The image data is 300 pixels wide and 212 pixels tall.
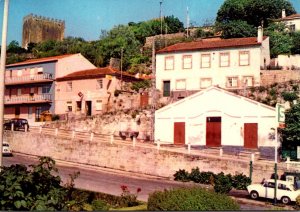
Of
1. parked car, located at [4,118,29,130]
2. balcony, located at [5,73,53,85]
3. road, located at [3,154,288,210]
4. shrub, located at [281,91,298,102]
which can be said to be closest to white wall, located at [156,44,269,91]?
shrub, located at [281,91,298,102]

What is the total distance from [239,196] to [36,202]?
1228 centimetres

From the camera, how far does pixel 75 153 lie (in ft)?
90.0

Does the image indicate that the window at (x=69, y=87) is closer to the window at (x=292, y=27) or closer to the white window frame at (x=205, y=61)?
the white window frame at (x=205, y=61)

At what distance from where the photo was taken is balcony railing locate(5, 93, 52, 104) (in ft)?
80.1

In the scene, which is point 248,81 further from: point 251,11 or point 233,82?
point 251,11

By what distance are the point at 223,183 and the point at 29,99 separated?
12.0 metres

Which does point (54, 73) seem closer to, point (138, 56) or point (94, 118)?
point (94, 118)

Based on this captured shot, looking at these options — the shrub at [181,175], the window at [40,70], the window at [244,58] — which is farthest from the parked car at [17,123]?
the window at [244,58]

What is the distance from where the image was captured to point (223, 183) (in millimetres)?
21828

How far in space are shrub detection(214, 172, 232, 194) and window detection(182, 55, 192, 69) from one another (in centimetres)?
1195

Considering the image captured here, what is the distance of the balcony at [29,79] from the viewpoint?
25156 mm

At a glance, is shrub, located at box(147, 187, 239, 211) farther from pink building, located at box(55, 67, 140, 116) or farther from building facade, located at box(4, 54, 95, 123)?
pink building, located at box(55, 67, 140, 116)

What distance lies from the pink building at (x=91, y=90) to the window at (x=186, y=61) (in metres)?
4.95

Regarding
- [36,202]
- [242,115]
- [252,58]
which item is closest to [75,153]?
[242,115]
